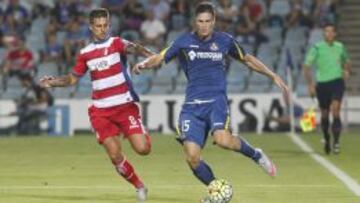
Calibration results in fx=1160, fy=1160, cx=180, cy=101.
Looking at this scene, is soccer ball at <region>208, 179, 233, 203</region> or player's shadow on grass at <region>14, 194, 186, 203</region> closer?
soccer ball at <region>208, 179, 233, 203</region>

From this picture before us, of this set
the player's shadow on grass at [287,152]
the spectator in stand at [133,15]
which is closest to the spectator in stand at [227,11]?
the spectator in stand at [133,15]

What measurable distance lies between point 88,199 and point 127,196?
51 cm

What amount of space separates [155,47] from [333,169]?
491 inches

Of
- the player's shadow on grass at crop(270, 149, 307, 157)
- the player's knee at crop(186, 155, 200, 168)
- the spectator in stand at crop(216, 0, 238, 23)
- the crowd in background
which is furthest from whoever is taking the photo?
the spectator in stand at crop(216, 0, 238, 23)

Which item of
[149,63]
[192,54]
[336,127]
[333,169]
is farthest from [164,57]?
[336,127]

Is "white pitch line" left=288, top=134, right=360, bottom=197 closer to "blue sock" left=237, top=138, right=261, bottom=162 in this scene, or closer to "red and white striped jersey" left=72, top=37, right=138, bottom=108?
"blue sock" left=237, top=138, right=261, bottom=162

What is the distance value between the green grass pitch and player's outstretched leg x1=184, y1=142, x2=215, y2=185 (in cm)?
65

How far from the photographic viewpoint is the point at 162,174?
1634 cm

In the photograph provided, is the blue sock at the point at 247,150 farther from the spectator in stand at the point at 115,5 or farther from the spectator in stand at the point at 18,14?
the spectator in stand at the point at 18,14

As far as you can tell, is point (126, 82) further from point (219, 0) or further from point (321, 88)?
point (219, 0)

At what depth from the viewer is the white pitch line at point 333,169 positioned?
14.2 metres

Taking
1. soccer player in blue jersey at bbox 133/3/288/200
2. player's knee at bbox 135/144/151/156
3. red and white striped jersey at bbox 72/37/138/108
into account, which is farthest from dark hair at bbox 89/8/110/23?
player's knee at bbox 135/144/151/156

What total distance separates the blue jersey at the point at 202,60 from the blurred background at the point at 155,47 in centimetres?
1398

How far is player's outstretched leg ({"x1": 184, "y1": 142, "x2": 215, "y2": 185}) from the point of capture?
12.1 m
